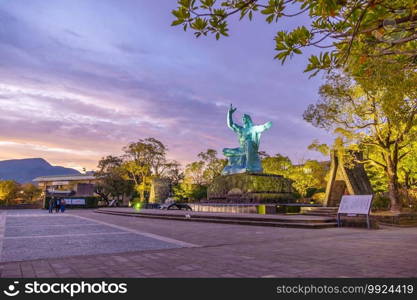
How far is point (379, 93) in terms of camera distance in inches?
587

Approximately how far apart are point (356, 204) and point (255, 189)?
21134mm

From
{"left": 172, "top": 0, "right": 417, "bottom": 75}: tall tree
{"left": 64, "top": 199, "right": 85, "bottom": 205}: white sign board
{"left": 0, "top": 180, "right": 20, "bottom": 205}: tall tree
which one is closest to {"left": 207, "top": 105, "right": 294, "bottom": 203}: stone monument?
{"left": 64, "top": 199, "right": 85, "bottom": 205}: white sign board

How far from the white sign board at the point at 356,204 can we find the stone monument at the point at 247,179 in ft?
62.2

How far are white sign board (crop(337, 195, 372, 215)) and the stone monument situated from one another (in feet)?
62.2

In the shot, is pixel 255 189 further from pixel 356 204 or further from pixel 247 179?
pixel 356 204

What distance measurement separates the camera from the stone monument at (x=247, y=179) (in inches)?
1266

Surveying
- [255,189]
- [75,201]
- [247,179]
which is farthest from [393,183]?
[75,201]

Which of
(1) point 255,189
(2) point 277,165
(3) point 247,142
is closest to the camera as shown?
(1) point 255,189

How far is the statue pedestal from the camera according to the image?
31250 millimetres

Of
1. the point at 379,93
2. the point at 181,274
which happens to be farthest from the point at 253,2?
the point at 379,93

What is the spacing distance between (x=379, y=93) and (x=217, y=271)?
13.8 meters

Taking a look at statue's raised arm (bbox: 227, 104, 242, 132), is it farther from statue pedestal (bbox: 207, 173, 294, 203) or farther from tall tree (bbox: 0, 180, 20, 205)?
Answer: tall tree (bbox: 0, 180, 20, 205)

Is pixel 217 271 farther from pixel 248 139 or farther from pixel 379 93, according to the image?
pixel 248 139

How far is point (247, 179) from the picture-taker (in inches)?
1323
